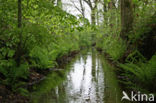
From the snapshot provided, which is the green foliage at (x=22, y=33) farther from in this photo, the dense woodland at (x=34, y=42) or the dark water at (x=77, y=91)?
the dark water at (x=77, y=91)

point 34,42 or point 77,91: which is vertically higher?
point 34,42

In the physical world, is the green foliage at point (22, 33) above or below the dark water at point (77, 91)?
above

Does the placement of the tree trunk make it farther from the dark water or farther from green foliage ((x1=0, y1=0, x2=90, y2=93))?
green foliage ((x1=0, y1=0, x2=90, y2=93))

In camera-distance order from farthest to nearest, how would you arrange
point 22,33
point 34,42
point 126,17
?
point 126,17
point 34,42
point 22,33

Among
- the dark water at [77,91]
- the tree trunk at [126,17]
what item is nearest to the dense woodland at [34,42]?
the dark water at [77,91]

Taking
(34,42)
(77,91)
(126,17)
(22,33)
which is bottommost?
(77,91)

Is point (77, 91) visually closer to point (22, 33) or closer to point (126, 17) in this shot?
point (22, 33)

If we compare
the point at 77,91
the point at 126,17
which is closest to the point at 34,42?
the point at 77,91

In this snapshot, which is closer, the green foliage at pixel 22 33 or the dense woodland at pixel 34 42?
the dense woodland at pixel 34 42

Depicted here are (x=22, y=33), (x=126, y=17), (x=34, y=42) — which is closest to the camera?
(x=22, y=33)

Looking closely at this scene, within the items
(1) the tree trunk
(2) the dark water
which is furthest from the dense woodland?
(1) the tree trunk

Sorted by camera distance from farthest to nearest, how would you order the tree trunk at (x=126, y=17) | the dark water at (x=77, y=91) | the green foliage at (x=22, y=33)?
the tree trunk at (x=126, y=17)
the green foliage at (x=22, y=33)
the dark water at (x=77, y=91)

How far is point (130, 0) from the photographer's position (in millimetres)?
9758

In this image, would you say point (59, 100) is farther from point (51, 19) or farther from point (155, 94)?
point (51, 19)
